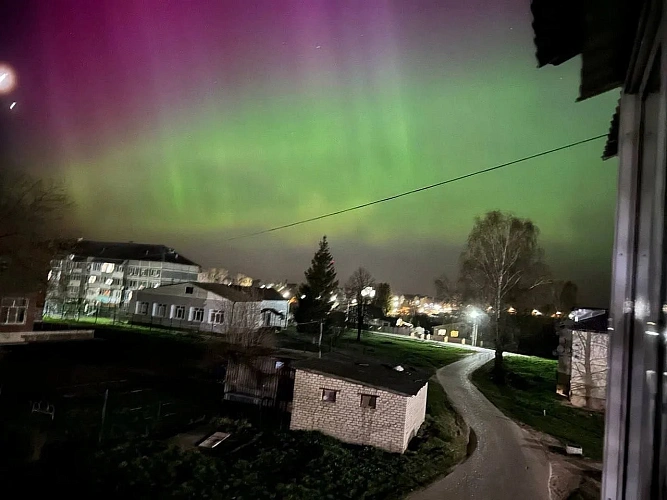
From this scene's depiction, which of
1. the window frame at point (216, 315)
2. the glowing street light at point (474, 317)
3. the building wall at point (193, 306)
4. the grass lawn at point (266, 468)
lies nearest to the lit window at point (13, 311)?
the building wall at point (193, 306)

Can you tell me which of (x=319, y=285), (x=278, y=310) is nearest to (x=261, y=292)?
(x=278, y=310)

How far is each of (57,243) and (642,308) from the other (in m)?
2.70

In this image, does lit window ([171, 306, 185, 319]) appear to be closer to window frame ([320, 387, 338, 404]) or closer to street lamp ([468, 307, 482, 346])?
window frame ([320, 387, 338, 404])

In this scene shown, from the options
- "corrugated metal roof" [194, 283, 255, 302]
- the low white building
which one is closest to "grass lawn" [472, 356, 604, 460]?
the low white building

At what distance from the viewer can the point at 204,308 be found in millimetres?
4164

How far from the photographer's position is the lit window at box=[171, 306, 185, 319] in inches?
159

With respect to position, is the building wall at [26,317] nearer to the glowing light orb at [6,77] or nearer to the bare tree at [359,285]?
the glowing light orb at [6,77]

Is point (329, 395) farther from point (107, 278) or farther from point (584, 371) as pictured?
point (584, 371)

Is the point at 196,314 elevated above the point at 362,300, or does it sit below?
below

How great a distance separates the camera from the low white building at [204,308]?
3.74 metres

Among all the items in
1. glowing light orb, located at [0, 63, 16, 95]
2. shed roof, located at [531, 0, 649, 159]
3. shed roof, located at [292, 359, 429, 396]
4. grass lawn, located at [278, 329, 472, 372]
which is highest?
glowing light orb, located at [0, 63, 16, 95]

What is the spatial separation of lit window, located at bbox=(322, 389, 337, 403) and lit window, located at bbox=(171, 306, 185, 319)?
167 centimetres

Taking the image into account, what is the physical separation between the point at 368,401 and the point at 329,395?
0.35 metres

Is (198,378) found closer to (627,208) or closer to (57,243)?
(57,243)
